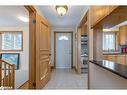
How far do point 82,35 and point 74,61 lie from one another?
209cm

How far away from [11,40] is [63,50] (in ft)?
9.25

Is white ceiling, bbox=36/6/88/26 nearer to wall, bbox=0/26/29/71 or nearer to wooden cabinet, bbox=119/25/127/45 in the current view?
wall, bbox=0/26/29/71

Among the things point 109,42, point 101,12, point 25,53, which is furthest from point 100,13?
point 25,53

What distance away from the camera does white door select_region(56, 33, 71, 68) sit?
909cm

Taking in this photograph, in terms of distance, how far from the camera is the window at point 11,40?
801cm

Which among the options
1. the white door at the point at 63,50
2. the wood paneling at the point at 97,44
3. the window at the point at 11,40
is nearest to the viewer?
the wood paneling at the point at 97,44

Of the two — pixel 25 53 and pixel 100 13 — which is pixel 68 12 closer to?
pixel 100 13

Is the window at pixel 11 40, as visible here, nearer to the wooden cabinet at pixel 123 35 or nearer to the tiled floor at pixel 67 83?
the tiled floor at pixel 67 83

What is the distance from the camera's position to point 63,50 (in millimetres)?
9094

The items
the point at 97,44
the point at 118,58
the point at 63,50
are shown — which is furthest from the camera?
the point at 63,50

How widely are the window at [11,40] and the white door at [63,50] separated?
85.3 inches

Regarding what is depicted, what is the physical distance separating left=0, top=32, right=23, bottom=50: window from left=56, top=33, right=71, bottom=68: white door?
2.17 m

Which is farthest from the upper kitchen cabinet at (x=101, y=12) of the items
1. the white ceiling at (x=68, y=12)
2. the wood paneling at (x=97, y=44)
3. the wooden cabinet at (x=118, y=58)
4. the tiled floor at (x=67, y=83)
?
the wooden cabinet at (x=118, y=58)

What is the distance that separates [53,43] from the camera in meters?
8.98
